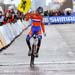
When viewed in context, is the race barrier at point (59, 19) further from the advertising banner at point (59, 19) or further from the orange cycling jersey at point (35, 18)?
the orange cycling jersey at point (35, 18)

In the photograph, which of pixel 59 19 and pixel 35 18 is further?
pixel 59 19

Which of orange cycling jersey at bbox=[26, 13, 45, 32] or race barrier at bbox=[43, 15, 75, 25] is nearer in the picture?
orange cycling jersey at bbox=[26, 13, 45, 32]

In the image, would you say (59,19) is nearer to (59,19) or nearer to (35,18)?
(59,19)

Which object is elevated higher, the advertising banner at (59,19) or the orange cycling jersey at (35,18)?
the orange cycling jersey at (35,18)

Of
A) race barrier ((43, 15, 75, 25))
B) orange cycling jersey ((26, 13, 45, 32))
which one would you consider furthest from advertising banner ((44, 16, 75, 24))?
orange cycling jersey ((26, 13, 45, 32))

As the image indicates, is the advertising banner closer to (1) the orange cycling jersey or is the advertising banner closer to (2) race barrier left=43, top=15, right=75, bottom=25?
(2) race barrier left=43, top=15, right=75, bottom=25

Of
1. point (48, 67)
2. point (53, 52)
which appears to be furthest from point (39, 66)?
point (53, 52)

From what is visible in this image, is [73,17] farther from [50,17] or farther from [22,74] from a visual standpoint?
[22,74]

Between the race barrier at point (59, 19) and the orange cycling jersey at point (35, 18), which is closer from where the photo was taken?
the orange cycling jersey at point (35, 18)

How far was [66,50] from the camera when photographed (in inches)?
781

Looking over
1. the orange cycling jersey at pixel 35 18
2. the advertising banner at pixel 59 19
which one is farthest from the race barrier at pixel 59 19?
the orange cycling jersey at pixel 35 18

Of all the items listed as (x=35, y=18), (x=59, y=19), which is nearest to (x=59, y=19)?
(x=59, y=19)

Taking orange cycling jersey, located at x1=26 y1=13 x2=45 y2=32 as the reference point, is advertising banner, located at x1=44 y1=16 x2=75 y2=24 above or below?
below

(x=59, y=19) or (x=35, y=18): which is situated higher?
(x=35, y=18)
